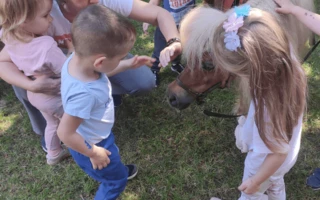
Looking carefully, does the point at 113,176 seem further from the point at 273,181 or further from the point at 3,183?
→ the point at 3,183

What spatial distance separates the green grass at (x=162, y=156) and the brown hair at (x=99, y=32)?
133 centimetres

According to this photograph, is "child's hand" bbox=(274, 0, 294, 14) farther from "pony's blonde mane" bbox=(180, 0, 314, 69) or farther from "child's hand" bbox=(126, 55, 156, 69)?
"child's hand" bbox=(126, 55, 156, 69)

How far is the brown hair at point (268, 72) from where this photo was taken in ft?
4.41

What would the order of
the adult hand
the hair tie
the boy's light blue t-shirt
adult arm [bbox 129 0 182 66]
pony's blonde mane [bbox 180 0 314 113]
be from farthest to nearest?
adult arm [bbox 129 0 182 66], the adult hand, pony's blonde mane [bbox 180 0 314 113], the boy's light blue t-shirt, the hair tie

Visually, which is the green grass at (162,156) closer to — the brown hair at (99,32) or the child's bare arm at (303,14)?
the child's bare arm at (303,14)

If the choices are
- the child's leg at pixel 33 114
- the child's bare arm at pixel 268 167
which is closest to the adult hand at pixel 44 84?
the child's leg at pixel 33 114

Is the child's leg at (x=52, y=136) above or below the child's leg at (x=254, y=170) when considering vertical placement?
below

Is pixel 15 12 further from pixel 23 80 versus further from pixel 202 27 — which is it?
pixel 202 27

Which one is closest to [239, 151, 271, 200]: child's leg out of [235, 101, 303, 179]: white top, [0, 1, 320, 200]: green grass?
[235, 101, 303, 179]: white top

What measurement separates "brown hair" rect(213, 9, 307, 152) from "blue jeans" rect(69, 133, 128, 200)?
805 mm

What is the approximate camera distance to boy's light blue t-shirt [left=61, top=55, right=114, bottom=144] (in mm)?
1479

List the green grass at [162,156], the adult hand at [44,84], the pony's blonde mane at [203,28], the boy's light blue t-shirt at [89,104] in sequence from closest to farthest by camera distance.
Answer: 1. the boy's light blue t-shirt at [89,104]
2. the pony's blonde mane at [203,28]
3. the adult hand at [44,84]
4. the green grass at [162,156]

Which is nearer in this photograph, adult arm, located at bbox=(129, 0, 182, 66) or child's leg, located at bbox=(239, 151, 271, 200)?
child's leg, located at bbox=(239, 151, 271, 200)

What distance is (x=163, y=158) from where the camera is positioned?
2.63m
